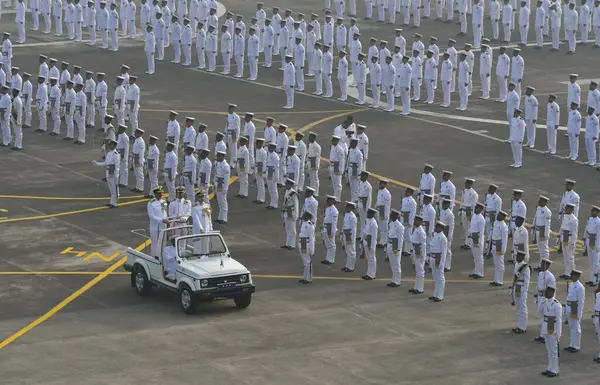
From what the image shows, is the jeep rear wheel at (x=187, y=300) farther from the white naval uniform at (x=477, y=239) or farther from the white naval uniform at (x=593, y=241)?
the white naval uniform at (x=593, y=241)

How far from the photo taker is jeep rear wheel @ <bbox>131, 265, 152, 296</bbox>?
40.1m

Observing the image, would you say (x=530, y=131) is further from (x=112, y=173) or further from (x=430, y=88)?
(x=112, y=173)

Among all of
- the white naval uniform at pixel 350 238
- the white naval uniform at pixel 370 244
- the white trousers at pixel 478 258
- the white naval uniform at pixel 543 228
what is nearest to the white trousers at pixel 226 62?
the white naval uniform at pixel 350 238

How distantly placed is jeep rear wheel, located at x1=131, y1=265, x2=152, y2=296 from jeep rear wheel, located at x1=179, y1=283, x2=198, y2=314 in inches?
60.1

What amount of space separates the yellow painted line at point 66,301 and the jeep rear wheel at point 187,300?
3.26 metres

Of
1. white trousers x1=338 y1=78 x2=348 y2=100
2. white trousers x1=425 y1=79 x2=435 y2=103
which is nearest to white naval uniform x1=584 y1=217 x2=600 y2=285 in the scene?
white trousers x1=425 y1=79 x2=435 y2=103

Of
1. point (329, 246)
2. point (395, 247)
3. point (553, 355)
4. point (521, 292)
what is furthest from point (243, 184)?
point (553, 355)

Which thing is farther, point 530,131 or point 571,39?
point 571,39

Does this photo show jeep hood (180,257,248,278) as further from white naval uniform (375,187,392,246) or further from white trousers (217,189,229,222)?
white trousers (217,189,229,222)

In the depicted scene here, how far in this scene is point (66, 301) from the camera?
39906 mm

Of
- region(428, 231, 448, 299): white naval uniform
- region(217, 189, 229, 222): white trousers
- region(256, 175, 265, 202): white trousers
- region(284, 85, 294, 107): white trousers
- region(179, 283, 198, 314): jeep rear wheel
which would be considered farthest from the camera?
region(284, 85, 294, 107): white trousers

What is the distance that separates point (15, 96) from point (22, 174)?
4.69 metres

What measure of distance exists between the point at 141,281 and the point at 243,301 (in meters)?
3.06

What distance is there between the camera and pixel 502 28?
8238cm
